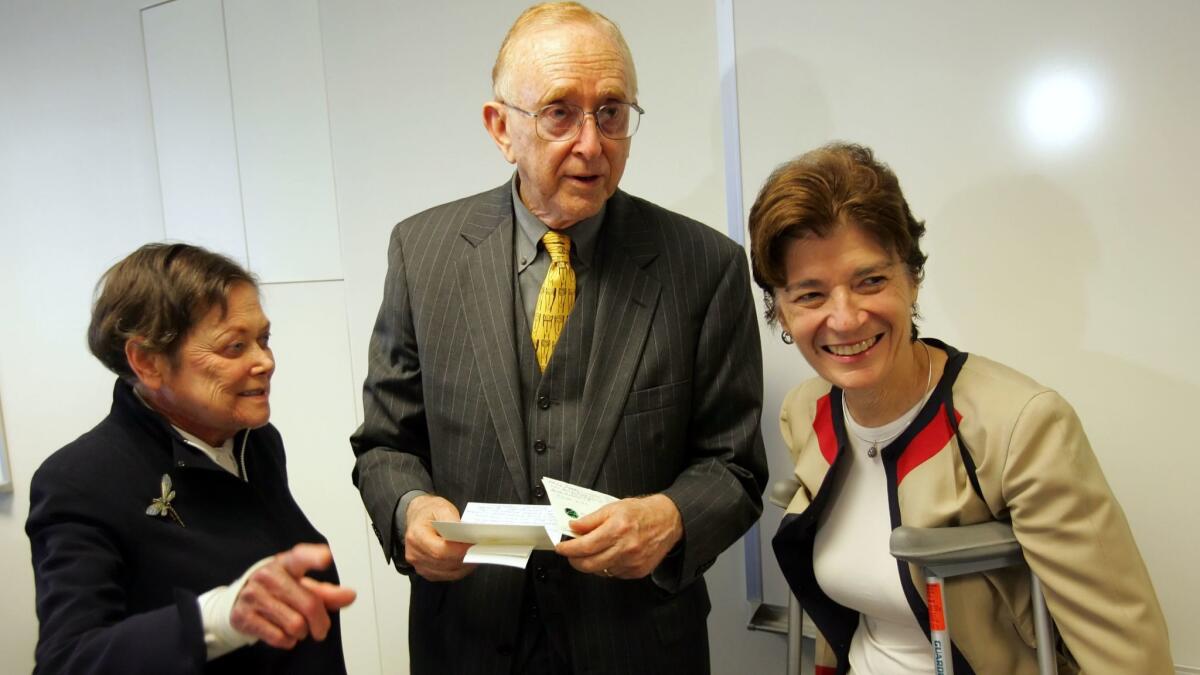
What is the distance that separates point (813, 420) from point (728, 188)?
27.2 inches

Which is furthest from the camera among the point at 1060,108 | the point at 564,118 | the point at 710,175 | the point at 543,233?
the point at 710,175

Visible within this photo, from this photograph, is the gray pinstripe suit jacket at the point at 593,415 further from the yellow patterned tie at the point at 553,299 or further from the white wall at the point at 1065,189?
the white wall at the point at 1065,189

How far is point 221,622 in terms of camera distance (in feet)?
3.38

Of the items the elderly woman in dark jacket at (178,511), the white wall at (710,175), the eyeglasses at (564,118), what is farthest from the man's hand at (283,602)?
the white wall at (710,175)

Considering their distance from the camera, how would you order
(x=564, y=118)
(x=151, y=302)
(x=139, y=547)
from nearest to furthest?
(x=139, y=547) → (x=151, y=302) → (x=564, y=118)

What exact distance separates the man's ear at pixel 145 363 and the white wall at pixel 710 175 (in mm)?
1258

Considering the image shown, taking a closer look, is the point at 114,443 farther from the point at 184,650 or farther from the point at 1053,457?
the point at 1053,457

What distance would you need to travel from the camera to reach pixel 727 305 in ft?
5.06

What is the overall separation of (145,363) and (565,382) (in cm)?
68

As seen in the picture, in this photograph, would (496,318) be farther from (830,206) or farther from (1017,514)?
(1017,514)

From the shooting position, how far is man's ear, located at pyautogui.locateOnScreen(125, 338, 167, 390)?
1251 mm

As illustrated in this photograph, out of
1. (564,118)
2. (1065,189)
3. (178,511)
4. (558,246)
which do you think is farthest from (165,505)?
(1065,189)

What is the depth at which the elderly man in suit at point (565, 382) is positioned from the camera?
1.42 m

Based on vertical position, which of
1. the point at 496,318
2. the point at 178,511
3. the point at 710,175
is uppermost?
the point at 710,175
